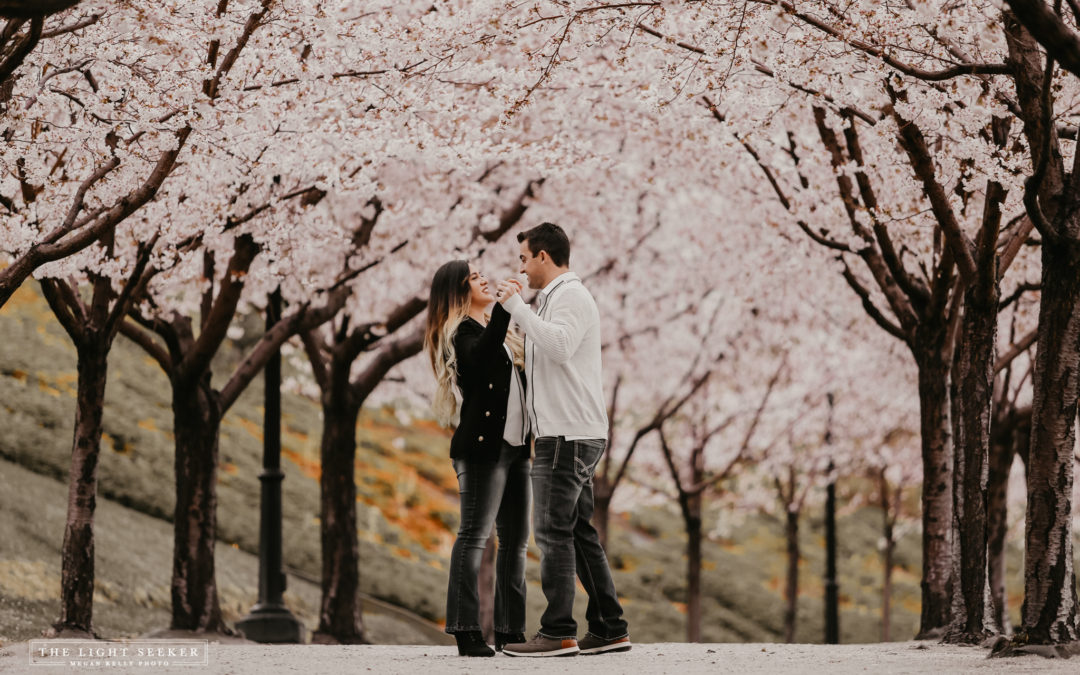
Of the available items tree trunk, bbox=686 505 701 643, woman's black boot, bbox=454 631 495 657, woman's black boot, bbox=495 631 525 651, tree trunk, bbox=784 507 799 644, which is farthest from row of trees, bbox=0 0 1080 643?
tree trunk, bbox=784 507 799 644

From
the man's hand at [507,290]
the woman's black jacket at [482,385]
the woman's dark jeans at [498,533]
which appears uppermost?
the man's hand at [507,290]

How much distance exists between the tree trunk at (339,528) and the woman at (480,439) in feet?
21.8

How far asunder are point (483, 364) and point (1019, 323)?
1204 centimetres

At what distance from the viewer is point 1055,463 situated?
659 centimetres

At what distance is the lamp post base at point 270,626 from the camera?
10398 millimetres

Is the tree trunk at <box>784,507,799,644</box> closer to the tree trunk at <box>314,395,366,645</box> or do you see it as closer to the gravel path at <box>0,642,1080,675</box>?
the tree trunk at <box>314,395,366,645</box>

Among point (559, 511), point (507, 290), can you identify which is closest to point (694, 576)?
point (559, 511)

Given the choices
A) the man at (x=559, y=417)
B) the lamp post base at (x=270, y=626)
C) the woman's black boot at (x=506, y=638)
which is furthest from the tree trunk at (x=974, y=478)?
the lamp post base at (x=270, y=626)

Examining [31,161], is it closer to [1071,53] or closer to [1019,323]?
[1071,53]

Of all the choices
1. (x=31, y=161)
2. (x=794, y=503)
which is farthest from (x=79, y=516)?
(x=794, y=503)

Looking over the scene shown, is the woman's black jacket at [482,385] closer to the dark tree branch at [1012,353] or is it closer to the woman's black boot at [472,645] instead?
the woman's black boot at [472,645]

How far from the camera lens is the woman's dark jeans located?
6.40 meters

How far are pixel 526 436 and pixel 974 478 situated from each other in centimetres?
362

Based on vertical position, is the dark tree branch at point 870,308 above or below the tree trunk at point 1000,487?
above
